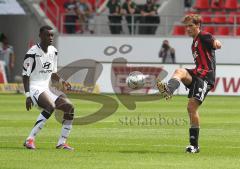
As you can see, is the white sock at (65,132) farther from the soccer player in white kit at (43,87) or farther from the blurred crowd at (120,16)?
the blurred crowd at (120,16)

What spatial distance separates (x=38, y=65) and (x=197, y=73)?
2.86 metres

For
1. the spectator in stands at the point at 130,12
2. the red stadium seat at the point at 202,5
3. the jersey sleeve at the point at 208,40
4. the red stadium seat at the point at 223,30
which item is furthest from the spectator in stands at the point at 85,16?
the jersey sleeve at the point at 208,40

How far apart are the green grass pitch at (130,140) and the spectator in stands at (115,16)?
12.0 metres

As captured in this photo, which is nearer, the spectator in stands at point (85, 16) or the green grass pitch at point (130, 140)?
the green grass pitch at point (130, 140)

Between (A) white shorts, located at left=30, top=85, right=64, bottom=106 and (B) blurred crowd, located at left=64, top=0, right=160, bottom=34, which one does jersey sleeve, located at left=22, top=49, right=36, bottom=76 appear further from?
(B) blurred crowd, located at left=64, top=0, right=160, bottom=34

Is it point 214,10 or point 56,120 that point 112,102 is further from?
point 214,10

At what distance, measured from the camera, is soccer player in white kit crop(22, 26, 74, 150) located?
15.7 metres

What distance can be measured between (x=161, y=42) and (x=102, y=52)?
2.66m

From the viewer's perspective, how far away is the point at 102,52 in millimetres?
39812

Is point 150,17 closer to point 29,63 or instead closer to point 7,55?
point 7,55

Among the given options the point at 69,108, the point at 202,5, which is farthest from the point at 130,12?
the point at 69,108

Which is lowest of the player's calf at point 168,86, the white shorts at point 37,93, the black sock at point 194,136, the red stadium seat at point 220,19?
the black sock at point 194,136

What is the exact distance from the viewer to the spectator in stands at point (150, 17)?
3928 cm

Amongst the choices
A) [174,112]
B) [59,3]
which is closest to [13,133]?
[174,112]
